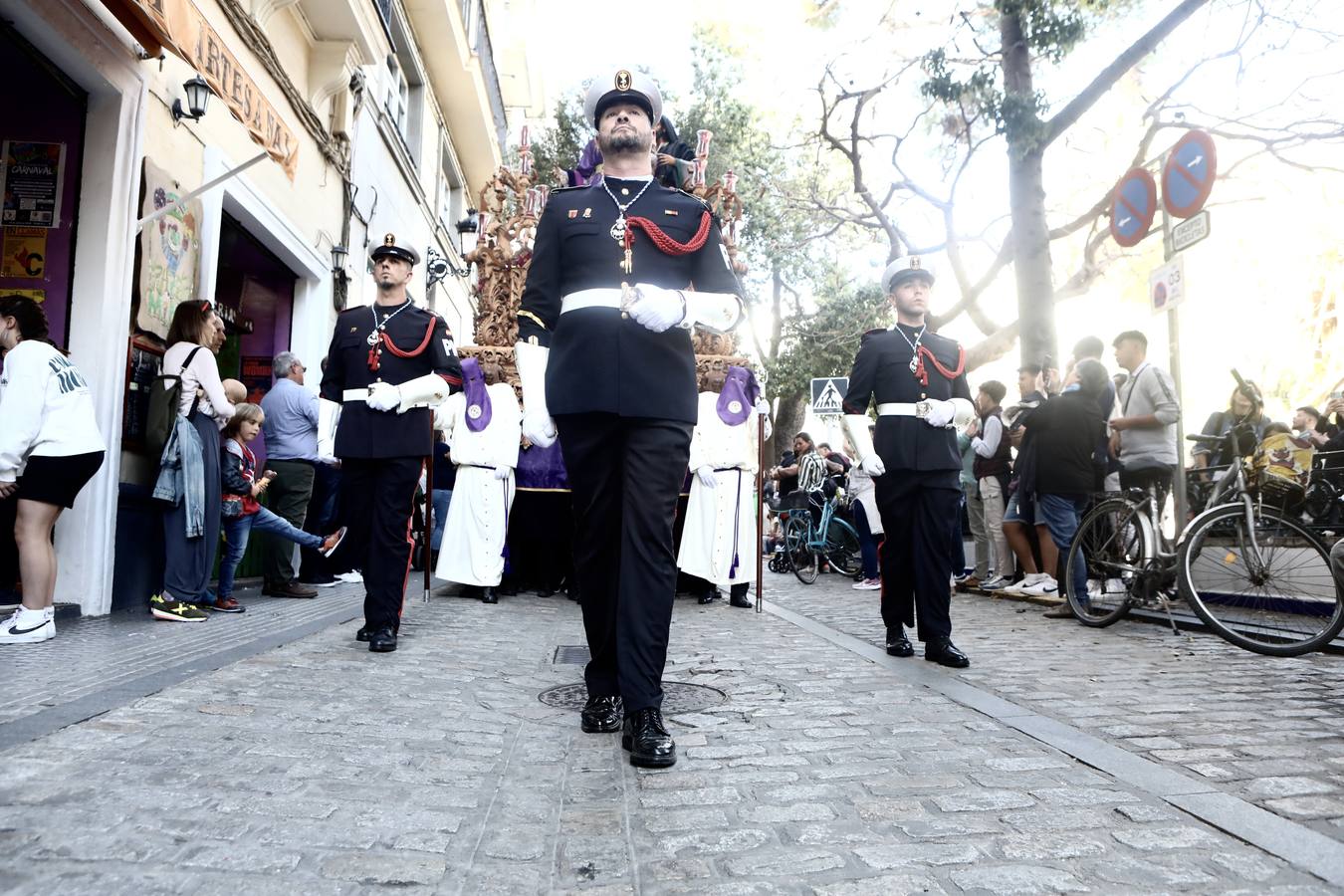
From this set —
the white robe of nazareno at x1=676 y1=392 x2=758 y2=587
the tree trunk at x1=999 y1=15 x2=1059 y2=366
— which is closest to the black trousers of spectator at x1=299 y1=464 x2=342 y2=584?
the white robe of nazareno at x1=676 y1=392 x2=758 y2=587

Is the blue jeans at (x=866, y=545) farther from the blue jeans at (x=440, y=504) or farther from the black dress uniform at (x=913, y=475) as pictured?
the black dress uniform at (x=913, y=475)

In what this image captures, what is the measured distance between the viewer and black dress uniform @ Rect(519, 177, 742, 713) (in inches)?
128

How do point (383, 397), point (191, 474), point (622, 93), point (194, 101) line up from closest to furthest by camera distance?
point (622, 93) → point (383, 397) → point (191, 474) → point (194, 101)

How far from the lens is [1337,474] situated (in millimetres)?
5484

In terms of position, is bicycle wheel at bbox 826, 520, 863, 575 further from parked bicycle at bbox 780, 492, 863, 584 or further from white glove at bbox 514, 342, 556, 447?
white glove at bbox 514, 342, 556, 447

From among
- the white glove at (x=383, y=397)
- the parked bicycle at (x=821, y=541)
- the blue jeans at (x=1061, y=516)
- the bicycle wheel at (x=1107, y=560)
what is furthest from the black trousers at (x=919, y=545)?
the parked bicycle at (x=821, y=541)

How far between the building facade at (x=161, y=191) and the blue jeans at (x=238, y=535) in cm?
48

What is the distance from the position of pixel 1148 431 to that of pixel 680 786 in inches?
220

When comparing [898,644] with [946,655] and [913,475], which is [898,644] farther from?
[913,475]

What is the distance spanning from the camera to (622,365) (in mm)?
3285

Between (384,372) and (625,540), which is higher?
(384,372)

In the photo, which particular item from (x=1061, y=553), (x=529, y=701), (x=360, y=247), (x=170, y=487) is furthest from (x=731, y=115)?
(x=529, y=701)

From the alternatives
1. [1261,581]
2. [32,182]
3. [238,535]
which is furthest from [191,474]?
[1261,581]

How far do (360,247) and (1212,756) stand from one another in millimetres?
12210
